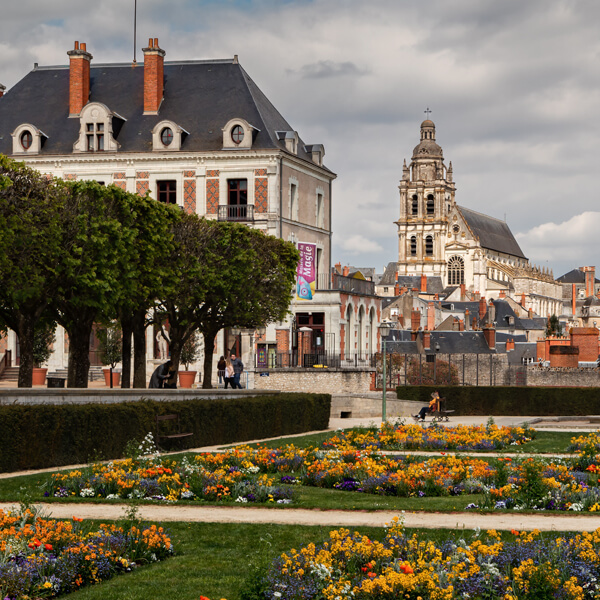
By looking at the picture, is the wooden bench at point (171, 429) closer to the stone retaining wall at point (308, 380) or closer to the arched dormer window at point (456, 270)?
the stone retaining wall at point (308, 380)

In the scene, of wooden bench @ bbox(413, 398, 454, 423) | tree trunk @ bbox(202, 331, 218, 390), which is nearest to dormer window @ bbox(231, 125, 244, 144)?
tree trunk @ bbox(202, 331, 218, 390)

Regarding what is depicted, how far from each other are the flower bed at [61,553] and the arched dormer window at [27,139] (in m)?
39.8

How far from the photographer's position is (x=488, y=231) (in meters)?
190

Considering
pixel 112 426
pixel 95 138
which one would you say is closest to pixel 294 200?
pixel 95 138

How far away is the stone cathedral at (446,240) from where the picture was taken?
582ft

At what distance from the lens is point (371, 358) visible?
5031 cm

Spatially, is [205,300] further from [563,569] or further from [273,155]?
[563,569]

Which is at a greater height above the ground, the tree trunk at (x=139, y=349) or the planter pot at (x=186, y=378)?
the tree trunk at (x=139, y=349)

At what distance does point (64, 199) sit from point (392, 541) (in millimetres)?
19265

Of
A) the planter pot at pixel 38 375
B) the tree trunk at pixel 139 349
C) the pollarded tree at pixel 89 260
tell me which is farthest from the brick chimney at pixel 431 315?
the pollarded tree at pixel 89 260

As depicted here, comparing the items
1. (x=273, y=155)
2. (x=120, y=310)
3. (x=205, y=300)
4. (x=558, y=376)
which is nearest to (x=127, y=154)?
(x=273, y=155)

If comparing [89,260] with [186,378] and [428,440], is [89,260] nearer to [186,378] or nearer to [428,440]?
[428,440]

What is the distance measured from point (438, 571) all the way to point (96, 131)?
41.9 metres

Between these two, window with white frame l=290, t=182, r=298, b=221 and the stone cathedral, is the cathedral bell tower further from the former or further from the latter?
window with white frame l=290, t=182, r=298, b=221
